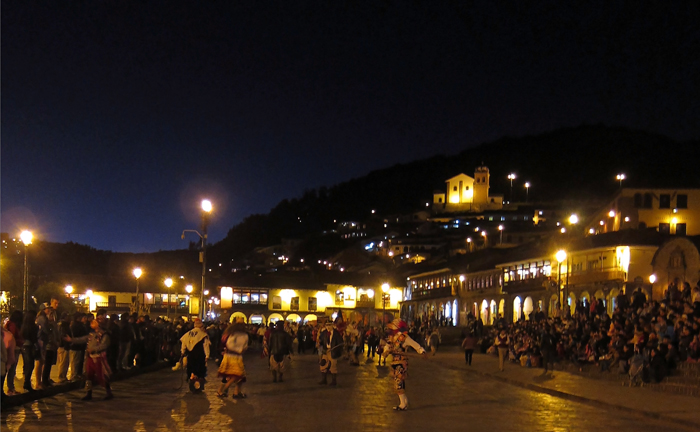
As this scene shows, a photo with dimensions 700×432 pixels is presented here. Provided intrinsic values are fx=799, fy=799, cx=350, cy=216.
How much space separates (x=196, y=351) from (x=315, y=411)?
394cm

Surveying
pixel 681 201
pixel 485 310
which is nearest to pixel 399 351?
pixel 681 201

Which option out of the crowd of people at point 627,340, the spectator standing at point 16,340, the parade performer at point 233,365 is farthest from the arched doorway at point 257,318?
the spectator standing at point 16,340

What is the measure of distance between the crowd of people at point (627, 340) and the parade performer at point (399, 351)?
8.68m

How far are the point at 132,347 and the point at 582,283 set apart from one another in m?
35.5

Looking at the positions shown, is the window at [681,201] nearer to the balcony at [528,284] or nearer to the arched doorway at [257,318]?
the balcony at [528,284]

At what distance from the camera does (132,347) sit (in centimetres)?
2247

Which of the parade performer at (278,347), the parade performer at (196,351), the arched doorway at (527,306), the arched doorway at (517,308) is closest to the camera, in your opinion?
the parade performer at (196,351)

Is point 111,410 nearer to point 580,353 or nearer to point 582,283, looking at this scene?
point 580,353

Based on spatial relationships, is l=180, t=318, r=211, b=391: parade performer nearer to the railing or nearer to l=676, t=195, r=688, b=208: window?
l=676, t=195, r=688, b=208: window

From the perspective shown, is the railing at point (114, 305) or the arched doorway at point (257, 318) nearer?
the arched doorway at point (257, 318)

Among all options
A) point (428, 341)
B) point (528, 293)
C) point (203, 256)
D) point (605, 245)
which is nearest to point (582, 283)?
point (605, 245)

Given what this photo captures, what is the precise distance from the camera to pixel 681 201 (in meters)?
54.9

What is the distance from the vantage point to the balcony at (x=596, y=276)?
46.9 meters

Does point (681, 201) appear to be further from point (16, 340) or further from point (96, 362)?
point (16, 340)
